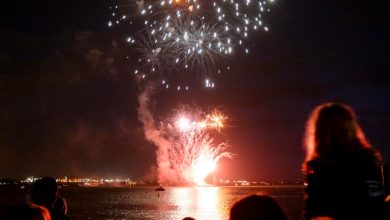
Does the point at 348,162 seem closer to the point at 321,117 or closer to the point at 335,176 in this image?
the point at 335,176

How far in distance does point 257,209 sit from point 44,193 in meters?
3.38

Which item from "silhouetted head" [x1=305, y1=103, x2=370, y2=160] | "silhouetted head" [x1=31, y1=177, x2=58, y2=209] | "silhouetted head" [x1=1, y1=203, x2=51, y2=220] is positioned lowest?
"silhouetted head" [x1=1, y1=203, x2=51, y2=220]

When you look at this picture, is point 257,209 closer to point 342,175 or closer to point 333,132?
point 342,175

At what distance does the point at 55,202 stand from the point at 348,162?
145 inches

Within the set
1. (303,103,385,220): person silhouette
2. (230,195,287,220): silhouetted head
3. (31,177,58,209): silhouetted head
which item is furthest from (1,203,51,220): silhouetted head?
(303,103,385,220): person silhouette

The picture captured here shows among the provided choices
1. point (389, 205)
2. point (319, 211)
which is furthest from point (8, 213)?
point (389, 205)

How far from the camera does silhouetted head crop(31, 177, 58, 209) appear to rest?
5.13 meters

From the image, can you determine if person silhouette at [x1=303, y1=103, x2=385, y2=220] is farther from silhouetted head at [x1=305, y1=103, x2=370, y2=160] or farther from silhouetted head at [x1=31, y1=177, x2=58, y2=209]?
silhouetted head at [x1=31, y1=177, x2=58, y2=209]

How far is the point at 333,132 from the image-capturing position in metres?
3.62

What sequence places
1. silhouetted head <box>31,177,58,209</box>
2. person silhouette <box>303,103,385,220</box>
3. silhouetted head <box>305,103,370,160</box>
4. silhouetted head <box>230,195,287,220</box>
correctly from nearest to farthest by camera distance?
1. silhouetted head <box>230,195,287,220</box>
2. person silhouette <box>303,103,385,220</box>
3. silhouetted head <box>305,103,370,160</box>
4. silhouetted head <box>31,177,58,209</box>

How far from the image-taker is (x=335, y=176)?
3262mm

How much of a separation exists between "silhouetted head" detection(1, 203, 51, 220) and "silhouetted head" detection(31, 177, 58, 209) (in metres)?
1.84

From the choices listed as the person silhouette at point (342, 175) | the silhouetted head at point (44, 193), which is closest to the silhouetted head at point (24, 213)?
the silhouetted head at point (44, 193)

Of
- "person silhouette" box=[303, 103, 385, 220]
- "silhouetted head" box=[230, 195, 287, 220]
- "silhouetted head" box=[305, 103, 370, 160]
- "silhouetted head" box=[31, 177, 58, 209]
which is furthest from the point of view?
"silhouetted head" box=[31, 177, 58, 209]
